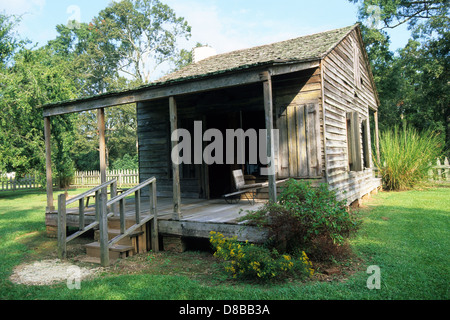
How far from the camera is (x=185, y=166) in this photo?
9.46 meters

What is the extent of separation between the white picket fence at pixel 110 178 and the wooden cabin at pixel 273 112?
41.2 feet

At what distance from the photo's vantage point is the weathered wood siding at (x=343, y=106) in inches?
312

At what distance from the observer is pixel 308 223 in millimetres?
4566

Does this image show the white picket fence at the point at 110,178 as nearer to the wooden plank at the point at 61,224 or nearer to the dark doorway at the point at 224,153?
the dark doorway at the point at 224,153

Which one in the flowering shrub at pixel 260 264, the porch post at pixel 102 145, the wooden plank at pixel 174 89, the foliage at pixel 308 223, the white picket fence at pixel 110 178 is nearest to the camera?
the flowering shrub at pixel 260 264

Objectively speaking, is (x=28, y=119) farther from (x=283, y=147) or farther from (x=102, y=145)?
(x=283, y=147)

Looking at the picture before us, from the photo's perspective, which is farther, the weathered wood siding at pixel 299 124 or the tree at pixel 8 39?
the tree at pixel 8 39

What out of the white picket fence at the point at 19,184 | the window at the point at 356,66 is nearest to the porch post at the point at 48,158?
the window at the point at 356,66

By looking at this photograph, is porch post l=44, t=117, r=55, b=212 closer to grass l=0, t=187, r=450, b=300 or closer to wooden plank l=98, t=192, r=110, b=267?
grass l=0, t=187, r=450, b=300

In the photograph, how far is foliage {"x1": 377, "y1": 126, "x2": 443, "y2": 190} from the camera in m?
12.5

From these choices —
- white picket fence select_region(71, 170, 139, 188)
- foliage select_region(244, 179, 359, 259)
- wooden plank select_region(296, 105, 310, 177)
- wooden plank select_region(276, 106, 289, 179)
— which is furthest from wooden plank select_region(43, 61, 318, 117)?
white picket fence select_region(71, 170, 139, 188)

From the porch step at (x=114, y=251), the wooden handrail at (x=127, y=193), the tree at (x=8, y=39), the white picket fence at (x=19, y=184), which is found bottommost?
the porch step at (x=114, y=251)

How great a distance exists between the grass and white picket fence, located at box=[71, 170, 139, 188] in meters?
15.0
